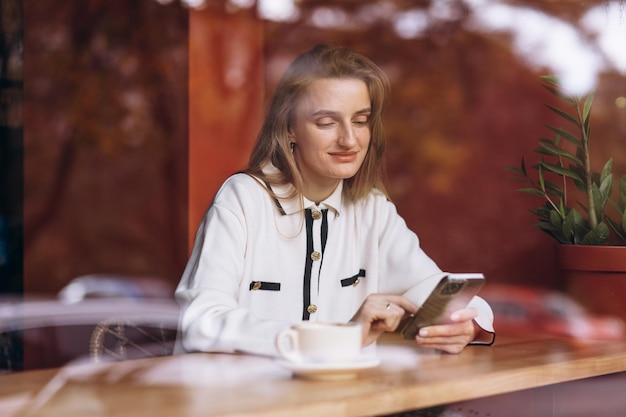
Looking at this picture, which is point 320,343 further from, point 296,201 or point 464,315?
point 296,201

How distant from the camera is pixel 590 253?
1697mm

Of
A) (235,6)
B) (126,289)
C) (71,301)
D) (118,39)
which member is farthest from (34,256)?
(235,6)

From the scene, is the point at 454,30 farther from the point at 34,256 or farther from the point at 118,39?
the point at 34,256

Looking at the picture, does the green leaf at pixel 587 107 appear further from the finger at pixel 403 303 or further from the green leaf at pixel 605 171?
the finger at pixel 403 303

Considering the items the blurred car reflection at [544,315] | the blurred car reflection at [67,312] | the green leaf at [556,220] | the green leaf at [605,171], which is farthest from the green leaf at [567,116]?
the blurred car reflection at [67,312]

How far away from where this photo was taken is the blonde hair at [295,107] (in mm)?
1545

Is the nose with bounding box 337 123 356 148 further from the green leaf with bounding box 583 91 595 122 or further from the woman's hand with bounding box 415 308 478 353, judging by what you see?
the green leaf with bounding box 583 91 595 122

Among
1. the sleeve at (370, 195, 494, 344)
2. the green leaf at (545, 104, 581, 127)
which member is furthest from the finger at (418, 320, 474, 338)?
the green leaf at (545, 104, 581, 127)

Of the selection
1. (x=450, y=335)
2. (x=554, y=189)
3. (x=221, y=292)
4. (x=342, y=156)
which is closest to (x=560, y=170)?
(x=554, y=189)

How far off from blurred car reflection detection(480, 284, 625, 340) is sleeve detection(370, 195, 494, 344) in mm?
143

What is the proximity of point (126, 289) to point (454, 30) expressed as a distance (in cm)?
99

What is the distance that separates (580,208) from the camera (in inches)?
70.7

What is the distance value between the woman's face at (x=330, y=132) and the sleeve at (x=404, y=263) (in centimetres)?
16

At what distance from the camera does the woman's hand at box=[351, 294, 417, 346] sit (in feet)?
4.11
